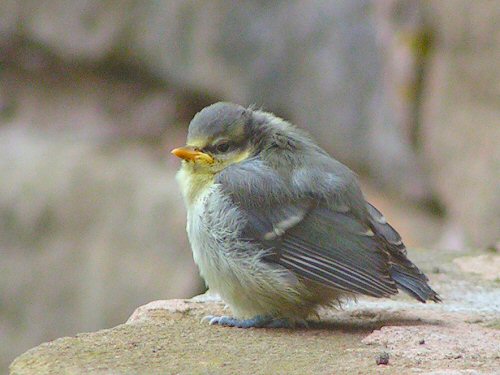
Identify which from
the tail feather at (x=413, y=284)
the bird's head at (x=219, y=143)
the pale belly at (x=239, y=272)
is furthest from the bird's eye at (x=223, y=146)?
the tail feather at (x=413, y=284)

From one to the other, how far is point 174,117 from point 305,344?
349 cm

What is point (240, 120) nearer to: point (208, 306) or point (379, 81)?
point (208, 306)

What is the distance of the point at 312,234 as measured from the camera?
126 inches

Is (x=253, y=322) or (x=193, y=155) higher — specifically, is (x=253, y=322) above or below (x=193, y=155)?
below

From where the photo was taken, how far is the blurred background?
590 centimetres

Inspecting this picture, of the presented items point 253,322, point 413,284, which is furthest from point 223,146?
point 413,284

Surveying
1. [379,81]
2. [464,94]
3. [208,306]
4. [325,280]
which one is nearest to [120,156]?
[379,81]

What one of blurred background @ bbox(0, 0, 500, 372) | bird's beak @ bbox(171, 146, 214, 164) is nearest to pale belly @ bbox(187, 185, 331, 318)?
bird's beak @ bbox(171, 146, 214, 164)

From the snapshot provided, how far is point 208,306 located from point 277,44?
106 inches

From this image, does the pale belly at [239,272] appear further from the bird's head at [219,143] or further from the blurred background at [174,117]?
the blurred background at [174,117]

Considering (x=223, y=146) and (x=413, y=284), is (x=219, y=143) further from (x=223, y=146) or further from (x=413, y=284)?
(x=413, y=284)

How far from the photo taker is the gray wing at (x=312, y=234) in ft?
10.4

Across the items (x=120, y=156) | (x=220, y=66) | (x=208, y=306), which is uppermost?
(x=220, y=66)

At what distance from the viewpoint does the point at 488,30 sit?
18.7 feet
